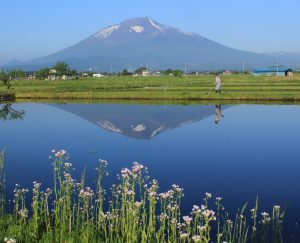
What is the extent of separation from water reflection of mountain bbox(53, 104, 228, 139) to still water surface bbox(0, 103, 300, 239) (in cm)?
6

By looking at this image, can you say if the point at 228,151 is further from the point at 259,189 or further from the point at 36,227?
the point at 36,227

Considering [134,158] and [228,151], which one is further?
[228,151]

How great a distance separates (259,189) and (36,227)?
707cm

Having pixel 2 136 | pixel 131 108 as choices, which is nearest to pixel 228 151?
pixel 2 136

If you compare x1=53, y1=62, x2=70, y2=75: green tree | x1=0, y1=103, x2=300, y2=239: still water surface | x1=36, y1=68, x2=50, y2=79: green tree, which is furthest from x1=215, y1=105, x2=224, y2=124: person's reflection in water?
x1=53, y1=62, x2=70, y2=75: green tree

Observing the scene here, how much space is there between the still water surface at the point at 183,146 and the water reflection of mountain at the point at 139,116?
0.06 metres

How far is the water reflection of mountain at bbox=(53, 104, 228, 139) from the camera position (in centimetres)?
2566

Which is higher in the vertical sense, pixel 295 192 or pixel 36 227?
pixel 36 227

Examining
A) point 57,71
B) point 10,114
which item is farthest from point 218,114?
point 57,71

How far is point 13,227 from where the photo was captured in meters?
7.33

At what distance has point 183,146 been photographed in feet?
63.5

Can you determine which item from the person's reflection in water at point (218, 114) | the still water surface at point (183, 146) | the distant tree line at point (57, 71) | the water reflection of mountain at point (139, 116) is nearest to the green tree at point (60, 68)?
the distant tree line at point (57, 71)

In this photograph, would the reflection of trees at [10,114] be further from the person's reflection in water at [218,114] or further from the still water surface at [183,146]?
the person's reflection in water at [218,114]

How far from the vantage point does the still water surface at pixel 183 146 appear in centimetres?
1260
